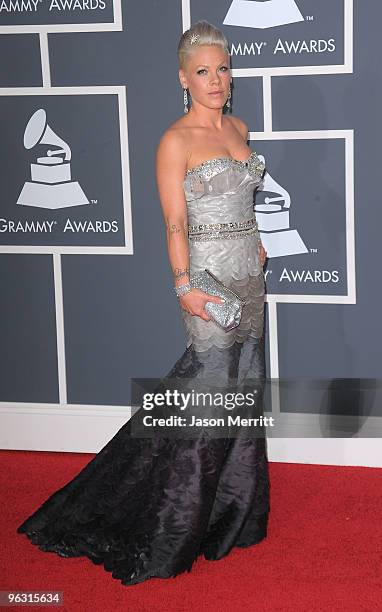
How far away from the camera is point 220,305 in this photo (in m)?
3.42

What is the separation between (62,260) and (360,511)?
179 cm

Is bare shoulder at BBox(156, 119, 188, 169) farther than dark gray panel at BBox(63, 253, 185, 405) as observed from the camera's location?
No

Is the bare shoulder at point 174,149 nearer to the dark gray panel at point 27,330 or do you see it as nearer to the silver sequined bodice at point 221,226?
the silver sequined bodice at point 221,226

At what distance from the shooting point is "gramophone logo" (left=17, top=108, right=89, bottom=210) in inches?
179

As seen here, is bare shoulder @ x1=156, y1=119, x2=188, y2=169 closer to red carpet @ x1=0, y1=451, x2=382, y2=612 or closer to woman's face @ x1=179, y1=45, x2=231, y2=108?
woman's face @ x1=179, y1=45, x2=231, y2=108

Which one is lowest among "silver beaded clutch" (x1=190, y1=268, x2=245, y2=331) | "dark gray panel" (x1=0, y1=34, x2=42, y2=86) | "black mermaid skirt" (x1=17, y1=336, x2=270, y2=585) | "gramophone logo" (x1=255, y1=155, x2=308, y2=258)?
"black mermaid skirt" (x1=17, y1=336, x2=270, y2=585)

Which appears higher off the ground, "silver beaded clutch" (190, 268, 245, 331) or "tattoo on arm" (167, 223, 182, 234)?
"tattoo on arm" (167, 223, 182, 234)

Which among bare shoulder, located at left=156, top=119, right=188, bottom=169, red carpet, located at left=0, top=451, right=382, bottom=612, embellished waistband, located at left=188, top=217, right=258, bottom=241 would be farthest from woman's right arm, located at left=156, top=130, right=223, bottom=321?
red carpet, located at left=0, top=451, right=382, bottom=612

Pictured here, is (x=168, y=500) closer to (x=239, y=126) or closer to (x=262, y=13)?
(x=239, y=126)

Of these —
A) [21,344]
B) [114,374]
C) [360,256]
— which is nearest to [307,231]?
[360,256]

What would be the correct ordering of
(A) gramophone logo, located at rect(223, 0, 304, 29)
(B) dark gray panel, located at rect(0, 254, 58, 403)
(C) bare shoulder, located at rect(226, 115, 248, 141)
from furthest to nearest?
(B) dark gray panel, located at rect(0, 254, 58, 403) → (A) gramophone logo, located at rect(223, 0, 304, 29) → (C) bare shoulder, located at rect(226, 115, 248, 141)

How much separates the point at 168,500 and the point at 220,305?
2.42 feet

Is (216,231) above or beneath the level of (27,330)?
above

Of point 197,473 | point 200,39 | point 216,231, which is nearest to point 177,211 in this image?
point 216,231
